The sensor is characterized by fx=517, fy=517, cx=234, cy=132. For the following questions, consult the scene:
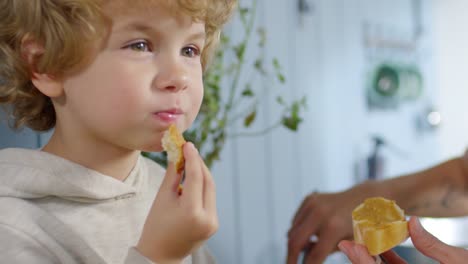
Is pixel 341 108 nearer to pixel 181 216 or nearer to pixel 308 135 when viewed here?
pixel 308 135

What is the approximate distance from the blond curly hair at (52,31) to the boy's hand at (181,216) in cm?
15

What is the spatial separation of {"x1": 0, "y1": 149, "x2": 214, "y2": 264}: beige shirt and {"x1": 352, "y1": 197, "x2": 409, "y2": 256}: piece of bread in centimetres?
25

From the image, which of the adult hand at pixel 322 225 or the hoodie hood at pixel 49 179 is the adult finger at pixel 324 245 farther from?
the hoodie hood at pixel 49 179

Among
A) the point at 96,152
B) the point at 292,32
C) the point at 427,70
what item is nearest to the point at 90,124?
the point at 96,152

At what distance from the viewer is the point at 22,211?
1.79 ft

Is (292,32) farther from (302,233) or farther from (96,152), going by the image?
(96,152)

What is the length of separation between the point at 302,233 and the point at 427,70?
1.59 metres

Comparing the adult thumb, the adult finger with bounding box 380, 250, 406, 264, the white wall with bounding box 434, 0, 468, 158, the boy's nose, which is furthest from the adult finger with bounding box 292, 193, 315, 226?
the white wall with bounding box 434, 0, 468, 158

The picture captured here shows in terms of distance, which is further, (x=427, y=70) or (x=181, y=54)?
(x=427, y=70)

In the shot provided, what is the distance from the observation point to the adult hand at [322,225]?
90cm

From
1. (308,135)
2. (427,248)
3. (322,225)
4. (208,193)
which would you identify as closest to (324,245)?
(322,225)

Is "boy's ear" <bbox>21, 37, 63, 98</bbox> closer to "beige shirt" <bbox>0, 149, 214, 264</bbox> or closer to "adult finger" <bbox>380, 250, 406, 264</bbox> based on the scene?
"beige shirt" <bbox>0, 149, 214, 264</bbox>

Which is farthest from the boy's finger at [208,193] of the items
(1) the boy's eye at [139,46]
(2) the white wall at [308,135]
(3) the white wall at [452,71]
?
(3) the white wall at [452,71]

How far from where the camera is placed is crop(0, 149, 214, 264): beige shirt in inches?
21.0
